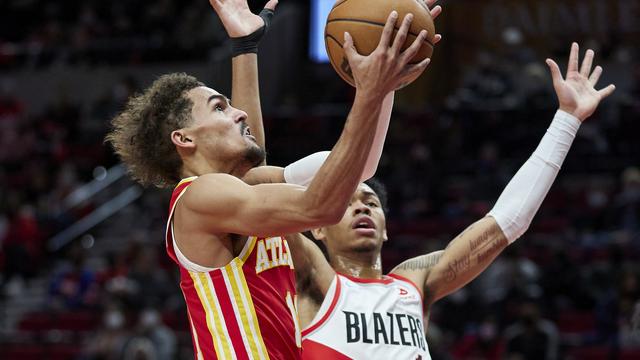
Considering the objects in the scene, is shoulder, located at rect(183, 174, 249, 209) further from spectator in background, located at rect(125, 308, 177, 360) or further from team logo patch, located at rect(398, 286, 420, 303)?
spectator in background, located at rect(125, 308, 177, 360)

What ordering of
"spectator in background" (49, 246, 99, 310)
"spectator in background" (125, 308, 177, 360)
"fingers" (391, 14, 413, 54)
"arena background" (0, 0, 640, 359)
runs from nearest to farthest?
"fingers" (391, 14, 413, 54)
"spectator in background" (125, 308, 177, 360)
"arena background" (0, 0, 640, 359)
"spectator in background" (49, 246, 99, 310)

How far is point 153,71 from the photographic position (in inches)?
758

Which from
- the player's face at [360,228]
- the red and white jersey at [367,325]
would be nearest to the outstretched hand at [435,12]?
the player's face at [360,228]

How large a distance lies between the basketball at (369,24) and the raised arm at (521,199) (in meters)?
1.20

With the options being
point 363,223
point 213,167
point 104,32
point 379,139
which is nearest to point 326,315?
point 363,223

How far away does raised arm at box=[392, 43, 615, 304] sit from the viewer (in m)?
4.52

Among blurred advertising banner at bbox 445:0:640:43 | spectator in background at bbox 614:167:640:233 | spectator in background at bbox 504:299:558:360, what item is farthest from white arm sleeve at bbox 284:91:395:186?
blurred advertising banner at bbox 445:0:640:43

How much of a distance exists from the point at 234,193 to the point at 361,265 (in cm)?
171

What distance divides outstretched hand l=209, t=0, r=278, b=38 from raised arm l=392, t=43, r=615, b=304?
136 centimetres

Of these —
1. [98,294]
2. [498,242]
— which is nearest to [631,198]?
[98,294]

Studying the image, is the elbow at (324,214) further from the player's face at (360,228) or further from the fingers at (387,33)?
the player's face at (360,228)

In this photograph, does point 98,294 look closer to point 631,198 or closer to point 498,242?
point 631,198

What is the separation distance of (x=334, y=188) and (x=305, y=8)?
58.7 feet

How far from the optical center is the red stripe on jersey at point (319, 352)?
14.8ft
